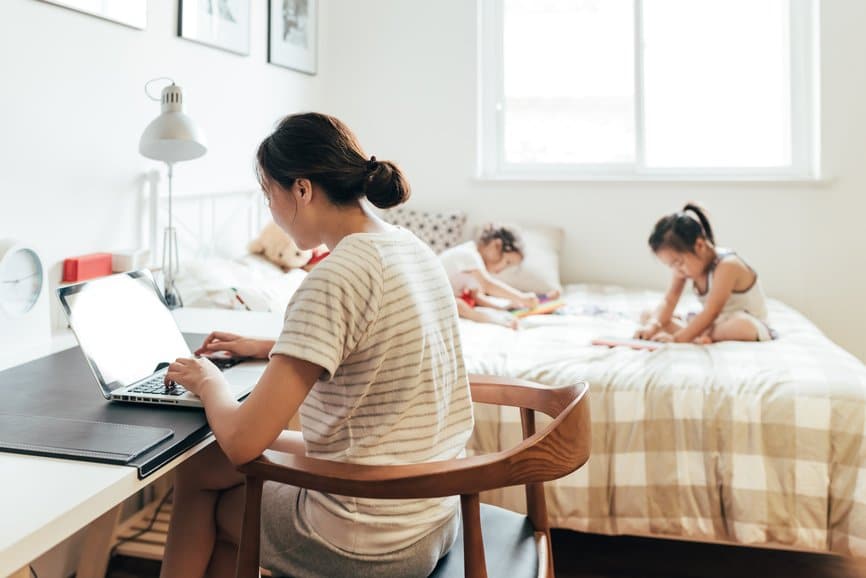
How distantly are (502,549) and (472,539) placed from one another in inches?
9.7

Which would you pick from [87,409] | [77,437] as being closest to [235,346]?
[87,409]

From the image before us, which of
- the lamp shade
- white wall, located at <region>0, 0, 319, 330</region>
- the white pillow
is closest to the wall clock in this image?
white wall, located at <region>0, 0, 319, 330</region>

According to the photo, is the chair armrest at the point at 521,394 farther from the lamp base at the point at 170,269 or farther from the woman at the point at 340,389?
the lamp base at the point at 170,269

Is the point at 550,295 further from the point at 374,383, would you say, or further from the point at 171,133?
the point at 374,383

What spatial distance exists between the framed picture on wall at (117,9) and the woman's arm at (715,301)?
1.86 metres

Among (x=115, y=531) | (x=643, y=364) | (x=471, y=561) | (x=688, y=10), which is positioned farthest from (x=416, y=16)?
(x=471, y=561)

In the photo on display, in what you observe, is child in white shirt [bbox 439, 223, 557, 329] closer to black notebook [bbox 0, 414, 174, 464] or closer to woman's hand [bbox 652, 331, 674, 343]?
woman's hand [bbox 652, 331, 674, 343]

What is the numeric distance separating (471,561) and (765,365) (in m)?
1.41

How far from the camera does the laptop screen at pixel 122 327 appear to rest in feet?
3.85

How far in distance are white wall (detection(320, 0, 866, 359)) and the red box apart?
2.01m

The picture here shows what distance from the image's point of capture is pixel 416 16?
3.75 meters

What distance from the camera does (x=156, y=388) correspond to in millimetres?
1202

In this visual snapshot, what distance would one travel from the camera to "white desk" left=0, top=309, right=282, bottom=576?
0.75 metres

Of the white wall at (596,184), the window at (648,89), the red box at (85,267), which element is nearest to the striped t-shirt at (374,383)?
the red box at (85,267)
